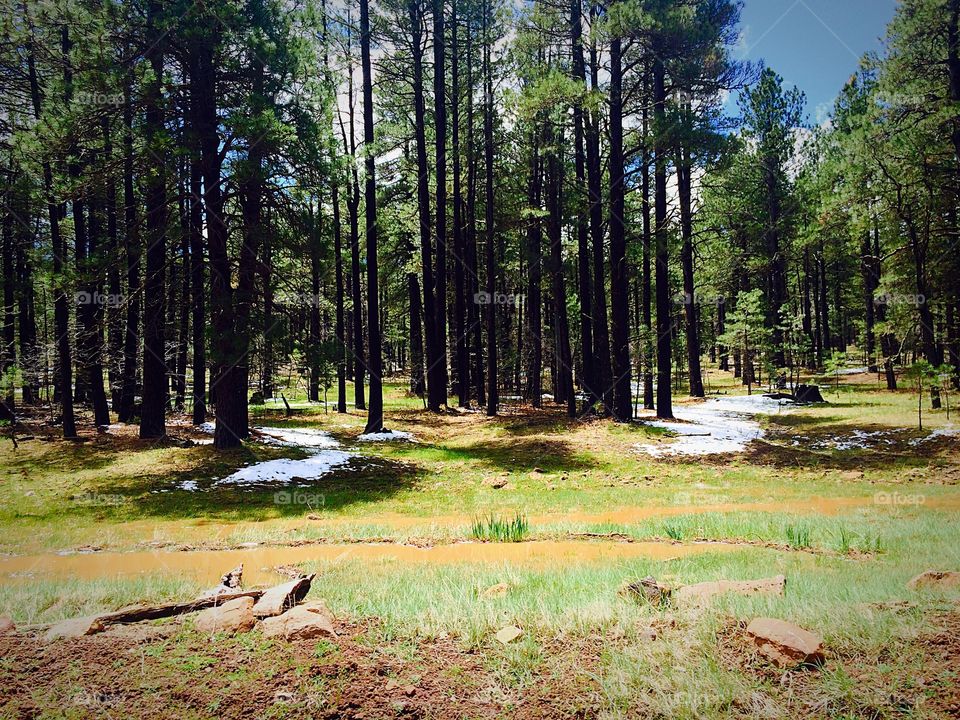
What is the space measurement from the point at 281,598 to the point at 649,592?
8.99ft

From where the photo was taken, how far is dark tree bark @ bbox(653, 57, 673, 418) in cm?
1697

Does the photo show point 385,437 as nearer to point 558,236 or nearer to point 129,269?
point 129,269

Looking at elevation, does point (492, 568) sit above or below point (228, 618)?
below

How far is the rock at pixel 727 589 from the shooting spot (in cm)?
404

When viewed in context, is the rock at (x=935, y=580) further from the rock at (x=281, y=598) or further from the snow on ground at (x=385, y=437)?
the snow on ground at (x=385, y=437)

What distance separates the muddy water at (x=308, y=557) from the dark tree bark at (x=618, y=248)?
10.7 meters

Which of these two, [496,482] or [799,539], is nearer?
[799,539]

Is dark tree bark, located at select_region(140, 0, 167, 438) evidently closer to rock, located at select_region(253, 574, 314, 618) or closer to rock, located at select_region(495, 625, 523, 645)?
rock, located at select_region(253, 574, 314, 618)

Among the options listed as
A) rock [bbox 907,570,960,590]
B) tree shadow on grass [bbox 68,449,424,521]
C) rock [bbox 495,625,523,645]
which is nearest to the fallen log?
rock [bbox 495,625,523,645]

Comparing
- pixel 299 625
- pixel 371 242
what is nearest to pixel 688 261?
pixel 371 242

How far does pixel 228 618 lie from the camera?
3.68 meters

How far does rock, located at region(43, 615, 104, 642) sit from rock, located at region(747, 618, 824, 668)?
13.7 feet

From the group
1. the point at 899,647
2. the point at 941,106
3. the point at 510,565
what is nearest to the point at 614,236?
the point at 941,106

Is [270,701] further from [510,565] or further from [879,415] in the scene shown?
[879,415]
